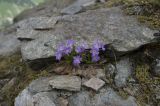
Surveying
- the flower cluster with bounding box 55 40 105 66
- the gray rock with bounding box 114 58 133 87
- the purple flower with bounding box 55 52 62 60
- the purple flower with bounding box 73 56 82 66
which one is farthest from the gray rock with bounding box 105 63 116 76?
the purple flower with bounding box 55 52 62 60

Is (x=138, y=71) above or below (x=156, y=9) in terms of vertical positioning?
below

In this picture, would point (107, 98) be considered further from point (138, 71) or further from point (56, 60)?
point (56, 60)

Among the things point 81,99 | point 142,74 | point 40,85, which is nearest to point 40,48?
point 40,85

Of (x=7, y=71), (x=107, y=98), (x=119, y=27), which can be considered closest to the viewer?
(x=107, y=98)

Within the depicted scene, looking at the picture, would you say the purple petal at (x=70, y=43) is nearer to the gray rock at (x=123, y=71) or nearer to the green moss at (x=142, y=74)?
the gray rock at (x=123, y=71)

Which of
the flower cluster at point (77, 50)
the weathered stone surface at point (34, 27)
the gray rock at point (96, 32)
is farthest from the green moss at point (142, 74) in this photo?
the weathered stone surface at point (34, 27)

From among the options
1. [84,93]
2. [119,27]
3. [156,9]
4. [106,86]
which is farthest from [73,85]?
[156,9]

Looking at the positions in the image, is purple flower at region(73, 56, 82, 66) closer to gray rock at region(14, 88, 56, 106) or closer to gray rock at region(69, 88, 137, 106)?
gray rock at region(69, 88, 137, 106)

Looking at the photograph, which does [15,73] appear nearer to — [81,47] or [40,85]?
[40,85]
